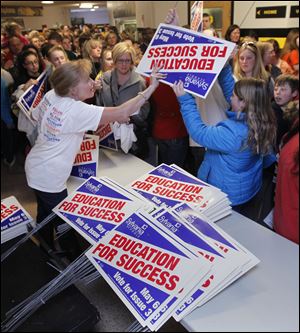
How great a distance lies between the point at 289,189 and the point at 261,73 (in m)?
1.54

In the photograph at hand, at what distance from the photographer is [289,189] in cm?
71

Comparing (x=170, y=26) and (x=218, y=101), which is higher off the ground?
(x=170, y=26)

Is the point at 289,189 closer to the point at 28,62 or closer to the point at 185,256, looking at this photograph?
the point at 185,256

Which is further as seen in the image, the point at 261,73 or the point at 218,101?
the point at 261,73

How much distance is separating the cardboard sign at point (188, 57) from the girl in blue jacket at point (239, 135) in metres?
0.06

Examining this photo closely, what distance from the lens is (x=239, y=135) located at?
1279mm

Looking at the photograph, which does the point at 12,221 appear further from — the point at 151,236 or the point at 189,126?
the point at 189,126

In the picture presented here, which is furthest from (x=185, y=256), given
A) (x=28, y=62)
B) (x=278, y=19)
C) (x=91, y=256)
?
(x=278, y=19)

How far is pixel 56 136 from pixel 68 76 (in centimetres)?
27

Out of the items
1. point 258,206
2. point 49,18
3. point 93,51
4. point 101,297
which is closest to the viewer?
point 258,206

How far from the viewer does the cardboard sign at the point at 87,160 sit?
1.64m

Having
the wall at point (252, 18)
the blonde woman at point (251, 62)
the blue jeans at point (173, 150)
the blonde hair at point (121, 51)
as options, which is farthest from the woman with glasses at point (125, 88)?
the wall at point (252, 18)

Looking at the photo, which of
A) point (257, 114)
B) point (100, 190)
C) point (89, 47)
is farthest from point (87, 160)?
point (89, 47)

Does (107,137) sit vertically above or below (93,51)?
below
